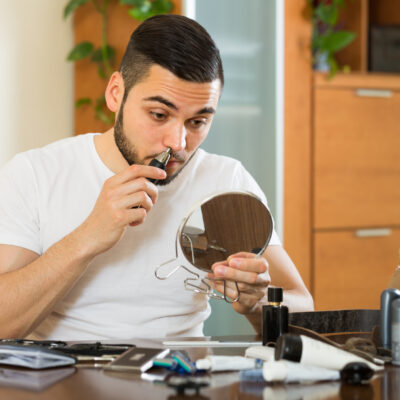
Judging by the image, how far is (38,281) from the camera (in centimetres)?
133

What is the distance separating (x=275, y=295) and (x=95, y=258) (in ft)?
1.62

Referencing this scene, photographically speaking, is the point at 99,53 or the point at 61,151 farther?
the point at 99,53

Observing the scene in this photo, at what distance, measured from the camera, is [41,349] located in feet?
3.25

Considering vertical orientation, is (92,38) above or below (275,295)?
above

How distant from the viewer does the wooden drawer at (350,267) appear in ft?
9.44

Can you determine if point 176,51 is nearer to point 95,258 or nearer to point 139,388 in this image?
point 95,258

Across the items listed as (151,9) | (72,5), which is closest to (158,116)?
(151,9)

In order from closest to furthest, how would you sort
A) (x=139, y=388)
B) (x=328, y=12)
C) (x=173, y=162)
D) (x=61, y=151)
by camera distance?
(x=139, y=388) → (x=173, y=162) → (x=61, y=151) → (x=328, y=12)

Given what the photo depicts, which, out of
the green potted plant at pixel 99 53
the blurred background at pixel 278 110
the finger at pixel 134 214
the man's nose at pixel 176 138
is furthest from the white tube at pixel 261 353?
the green potted plant at pixel 99 53

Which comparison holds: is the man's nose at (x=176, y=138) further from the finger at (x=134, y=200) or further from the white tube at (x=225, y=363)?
the white tube at (x=225, y=363)

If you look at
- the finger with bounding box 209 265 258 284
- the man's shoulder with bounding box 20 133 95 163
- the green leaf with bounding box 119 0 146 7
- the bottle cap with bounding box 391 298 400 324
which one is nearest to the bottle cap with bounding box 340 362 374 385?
the bottle cap with bounding box 391 298 400 324

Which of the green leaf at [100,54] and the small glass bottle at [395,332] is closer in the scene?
the small glass bottle at [395,332]

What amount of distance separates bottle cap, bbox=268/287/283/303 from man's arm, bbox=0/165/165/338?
0.31 m

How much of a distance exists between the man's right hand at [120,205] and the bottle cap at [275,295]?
0.31 m
